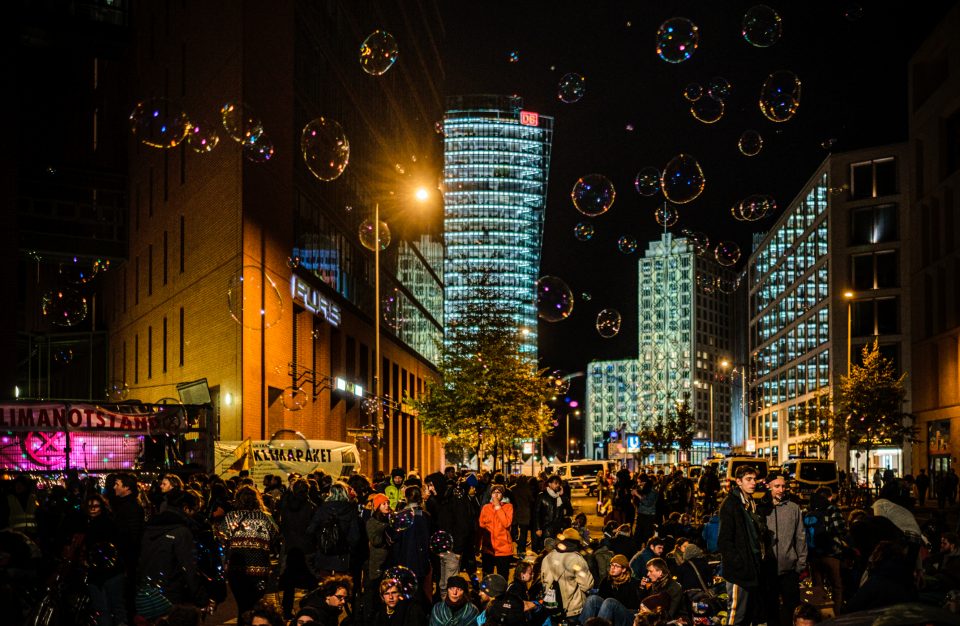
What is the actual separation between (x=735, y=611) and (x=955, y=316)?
150 ft

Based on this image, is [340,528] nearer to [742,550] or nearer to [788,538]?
[742,550]

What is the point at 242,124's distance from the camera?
31.8m

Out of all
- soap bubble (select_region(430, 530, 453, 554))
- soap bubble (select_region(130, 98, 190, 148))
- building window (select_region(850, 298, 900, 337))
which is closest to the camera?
soap bubble (select_region(430, 530, 453, 554))

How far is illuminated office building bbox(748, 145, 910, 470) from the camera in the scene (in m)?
78.7

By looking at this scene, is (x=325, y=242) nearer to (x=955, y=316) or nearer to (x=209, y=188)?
(x=209, y=188)

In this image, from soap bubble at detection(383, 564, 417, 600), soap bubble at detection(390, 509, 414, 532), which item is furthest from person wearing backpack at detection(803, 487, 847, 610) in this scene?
soap bubble at detection(383, 564, 417, 600)

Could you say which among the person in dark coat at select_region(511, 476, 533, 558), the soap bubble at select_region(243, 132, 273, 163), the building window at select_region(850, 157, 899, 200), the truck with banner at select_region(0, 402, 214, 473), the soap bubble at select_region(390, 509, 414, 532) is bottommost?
the person in dark coat at select_region(511, 476, 533, 558)

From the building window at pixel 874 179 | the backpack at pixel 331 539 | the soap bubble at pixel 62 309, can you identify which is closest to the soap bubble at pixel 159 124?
the soap bubble at pixel 62 309

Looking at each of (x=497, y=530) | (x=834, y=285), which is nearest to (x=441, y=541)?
(x=497, y=530)

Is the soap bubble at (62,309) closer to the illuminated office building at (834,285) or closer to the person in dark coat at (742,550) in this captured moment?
the person in dark coat at (742,550)

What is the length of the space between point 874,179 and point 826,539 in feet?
240

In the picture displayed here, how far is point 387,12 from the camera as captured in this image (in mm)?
62531

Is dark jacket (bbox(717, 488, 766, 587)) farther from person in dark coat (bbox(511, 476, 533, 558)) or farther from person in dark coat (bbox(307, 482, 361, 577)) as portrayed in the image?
person in dark coat (bbox(511, 476, 533, 558))

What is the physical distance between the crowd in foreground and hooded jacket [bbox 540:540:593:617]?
2 centimetres
